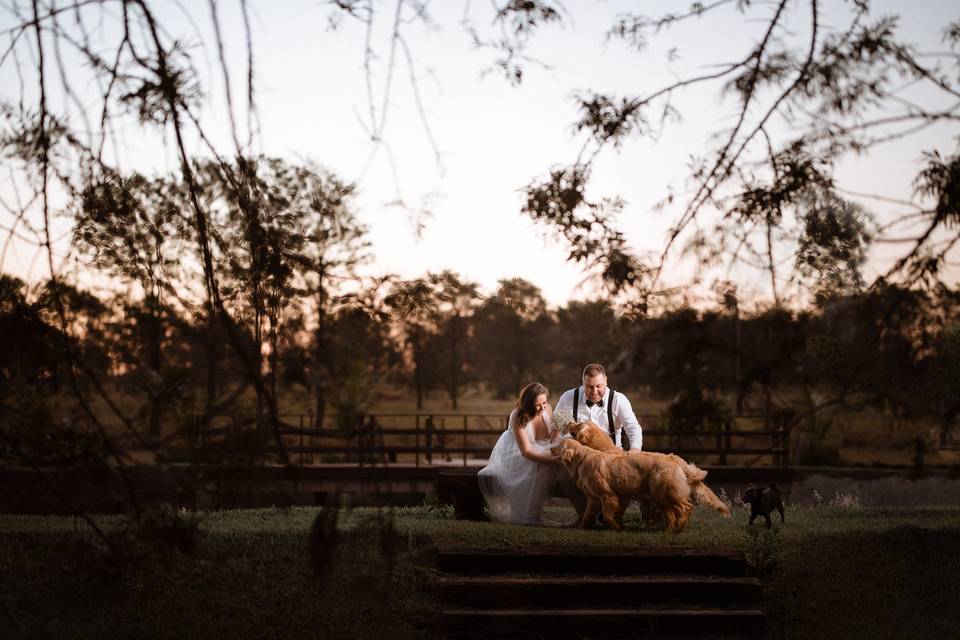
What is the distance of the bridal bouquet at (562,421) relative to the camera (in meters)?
10.6

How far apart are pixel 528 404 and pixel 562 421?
37cm

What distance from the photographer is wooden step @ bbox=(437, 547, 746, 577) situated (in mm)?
9773

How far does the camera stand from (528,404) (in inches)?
421

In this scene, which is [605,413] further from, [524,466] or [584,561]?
[584,561]

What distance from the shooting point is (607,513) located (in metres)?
10.3

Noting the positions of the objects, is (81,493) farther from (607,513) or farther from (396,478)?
(607,513)

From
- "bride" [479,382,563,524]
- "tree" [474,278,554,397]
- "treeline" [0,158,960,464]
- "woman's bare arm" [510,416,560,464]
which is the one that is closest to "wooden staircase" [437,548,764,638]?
"woman's bare arm" [510,416,560,464]

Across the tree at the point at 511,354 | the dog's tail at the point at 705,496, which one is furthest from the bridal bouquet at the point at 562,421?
the tree at the point at 511,354

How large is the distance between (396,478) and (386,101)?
1519 centimetres

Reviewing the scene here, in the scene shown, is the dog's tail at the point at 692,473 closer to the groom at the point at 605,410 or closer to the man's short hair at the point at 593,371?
the groom at the point at 605,410

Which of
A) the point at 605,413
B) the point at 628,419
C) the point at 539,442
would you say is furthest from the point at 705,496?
the point at 539,442

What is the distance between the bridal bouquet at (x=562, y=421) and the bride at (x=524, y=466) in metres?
0.15

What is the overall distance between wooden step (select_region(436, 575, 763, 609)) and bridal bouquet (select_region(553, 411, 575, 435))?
1.60 meters

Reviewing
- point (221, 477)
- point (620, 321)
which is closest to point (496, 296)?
point (620, 321)
